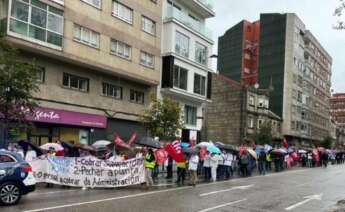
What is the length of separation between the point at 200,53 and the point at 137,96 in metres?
9.07

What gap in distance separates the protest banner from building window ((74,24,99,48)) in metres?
12.8

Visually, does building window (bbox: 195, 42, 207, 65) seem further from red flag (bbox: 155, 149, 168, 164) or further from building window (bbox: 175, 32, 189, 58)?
red flag (bbox: 155, 149, 168, 164)

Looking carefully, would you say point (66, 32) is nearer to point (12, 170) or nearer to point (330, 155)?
point (12, 170)

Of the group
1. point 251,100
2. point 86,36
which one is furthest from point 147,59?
point 251,100

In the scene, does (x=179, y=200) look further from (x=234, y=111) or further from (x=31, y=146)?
(x=234, y=111)

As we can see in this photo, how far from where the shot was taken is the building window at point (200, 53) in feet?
133

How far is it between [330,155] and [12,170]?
46.5m

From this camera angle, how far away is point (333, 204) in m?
14.9

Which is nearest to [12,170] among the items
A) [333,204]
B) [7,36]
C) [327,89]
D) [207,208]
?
[207,208]

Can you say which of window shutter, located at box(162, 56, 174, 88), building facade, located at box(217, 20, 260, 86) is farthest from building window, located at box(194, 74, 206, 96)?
building facade, located at box(217, 20, 260, 86)

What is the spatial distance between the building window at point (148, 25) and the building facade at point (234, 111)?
2573 centimetres

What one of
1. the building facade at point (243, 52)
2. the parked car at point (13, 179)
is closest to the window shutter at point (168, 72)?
the parked car at point (13, 179)

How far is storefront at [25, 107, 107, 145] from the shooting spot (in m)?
25.7

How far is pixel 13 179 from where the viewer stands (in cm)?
1220
